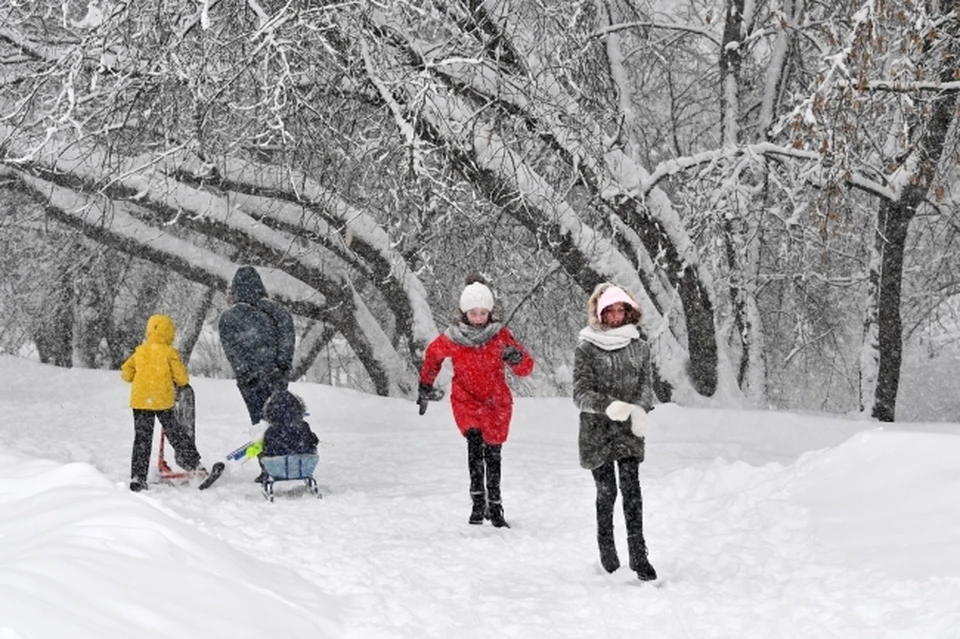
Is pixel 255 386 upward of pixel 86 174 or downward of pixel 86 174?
downward

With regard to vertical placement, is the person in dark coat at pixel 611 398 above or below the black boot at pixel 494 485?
above

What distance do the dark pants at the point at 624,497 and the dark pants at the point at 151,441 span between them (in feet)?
13.1

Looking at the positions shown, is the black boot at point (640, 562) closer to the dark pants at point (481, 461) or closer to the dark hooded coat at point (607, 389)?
the dark hooded coat at point (607, 389)

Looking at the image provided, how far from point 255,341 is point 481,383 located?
2.28m

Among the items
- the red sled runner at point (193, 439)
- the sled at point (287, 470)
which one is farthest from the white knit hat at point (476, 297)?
the red sled runner at point (193, 439)

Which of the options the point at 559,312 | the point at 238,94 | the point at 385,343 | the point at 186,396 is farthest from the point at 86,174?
the point at 559,312

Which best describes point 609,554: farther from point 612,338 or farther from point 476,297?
point 476,297

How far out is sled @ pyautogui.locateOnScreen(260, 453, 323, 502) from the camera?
27.7 feet

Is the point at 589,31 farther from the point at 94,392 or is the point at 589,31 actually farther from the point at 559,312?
the point at 94,392

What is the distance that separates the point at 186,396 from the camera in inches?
379

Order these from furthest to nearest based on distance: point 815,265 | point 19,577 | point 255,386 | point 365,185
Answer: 1. point 815,265
2. point 365,185
3. point 255,386
4. point 19,577

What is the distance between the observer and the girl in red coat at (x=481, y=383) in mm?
7602

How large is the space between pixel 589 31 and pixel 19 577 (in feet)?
31.1

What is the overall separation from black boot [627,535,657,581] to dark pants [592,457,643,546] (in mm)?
42
